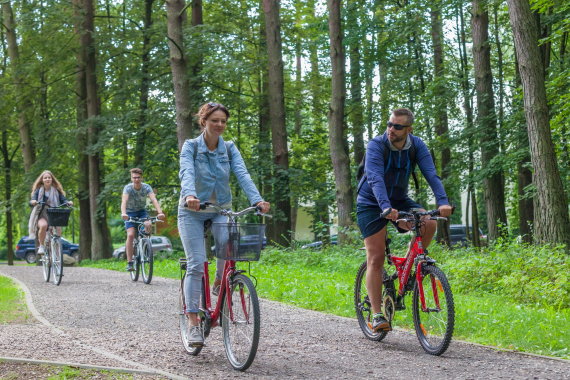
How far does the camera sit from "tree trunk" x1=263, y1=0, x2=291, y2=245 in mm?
21438

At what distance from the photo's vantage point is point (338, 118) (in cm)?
1942

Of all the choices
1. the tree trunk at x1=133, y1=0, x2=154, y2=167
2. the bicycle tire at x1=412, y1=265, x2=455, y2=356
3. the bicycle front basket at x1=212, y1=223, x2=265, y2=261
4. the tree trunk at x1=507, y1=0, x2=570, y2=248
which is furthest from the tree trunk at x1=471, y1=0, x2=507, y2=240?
the bicycle front basket at x1=212, y1=223, x2=265, y2=261

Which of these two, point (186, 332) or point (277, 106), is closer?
point (186, 332)

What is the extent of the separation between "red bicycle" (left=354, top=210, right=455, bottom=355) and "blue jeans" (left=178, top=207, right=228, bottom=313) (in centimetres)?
146

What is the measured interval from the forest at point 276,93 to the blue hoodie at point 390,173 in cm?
1015

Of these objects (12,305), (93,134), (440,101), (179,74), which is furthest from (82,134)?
(12,305)

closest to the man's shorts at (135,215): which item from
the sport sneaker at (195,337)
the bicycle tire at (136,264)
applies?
the bicycle tire at (136,264)

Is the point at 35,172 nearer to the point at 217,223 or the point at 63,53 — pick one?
the point at 63,53

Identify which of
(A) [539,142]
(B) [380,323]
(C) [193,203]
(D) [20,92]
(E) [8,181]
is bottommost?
(B) [380,323]

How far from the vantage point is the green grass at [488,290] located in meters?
7.00

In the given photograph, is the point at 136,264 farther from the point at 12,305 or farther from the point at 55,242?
Result: the point at 12,305

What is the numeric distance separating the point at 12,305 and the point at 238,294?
205 inches

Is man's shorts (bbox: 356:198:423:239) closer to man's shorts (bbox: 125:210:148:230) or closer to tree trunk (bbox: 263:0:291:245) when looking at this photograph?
man's shorts (bbox: 125:210:148:230)

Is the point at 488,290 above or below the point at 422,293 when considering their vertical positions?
below
